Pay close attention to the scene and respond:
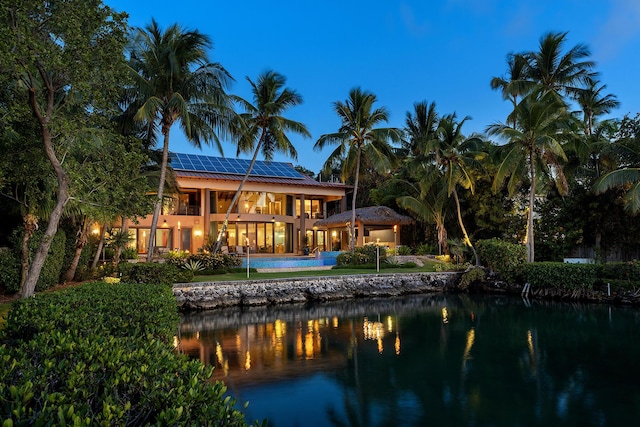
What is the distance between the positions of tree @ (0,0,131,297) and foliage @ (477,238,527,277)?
16.7 m

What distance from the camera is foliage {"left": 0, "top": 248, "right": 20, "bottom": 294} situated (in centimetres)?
1210

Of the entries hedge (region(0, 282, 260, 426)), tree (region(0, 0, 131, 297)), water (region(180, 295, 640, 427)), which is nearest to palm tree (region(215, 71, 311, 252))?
water (region(180, 295, 640, 427))

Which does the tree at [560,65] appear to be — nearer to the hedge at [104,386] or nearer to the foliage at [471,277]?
the foliage at [471,277]

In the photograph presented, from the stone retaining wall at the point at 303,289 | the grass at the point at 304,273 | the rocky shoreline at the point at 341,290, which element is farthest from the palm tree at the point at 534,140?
the grass at the point at 304,273

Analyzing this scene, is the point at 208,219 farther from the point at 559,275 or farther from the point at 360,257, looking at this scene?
the point at 559,275

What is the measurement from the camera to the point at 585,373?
8.03 meters

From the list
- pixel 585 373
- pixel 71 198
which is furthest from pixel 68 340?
pixel 585 373

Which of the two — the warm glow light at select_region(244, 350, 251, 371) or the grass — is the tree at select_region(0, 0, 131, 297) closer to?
the warm glow light at select_region(244, 350, 251, 371)

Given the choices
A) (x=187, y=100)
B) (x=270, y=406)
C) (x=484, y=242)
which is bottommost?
(x=270, y=406)

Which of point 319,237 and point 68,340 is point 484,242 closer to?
point 319,237

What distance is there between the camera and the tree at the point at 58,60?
24.5 feet

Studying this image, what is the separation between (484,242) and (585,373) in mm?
12884

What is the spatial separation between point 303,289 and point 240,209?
12484mm

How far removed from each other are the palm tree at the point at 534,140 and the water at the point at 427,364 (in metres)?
6.31
